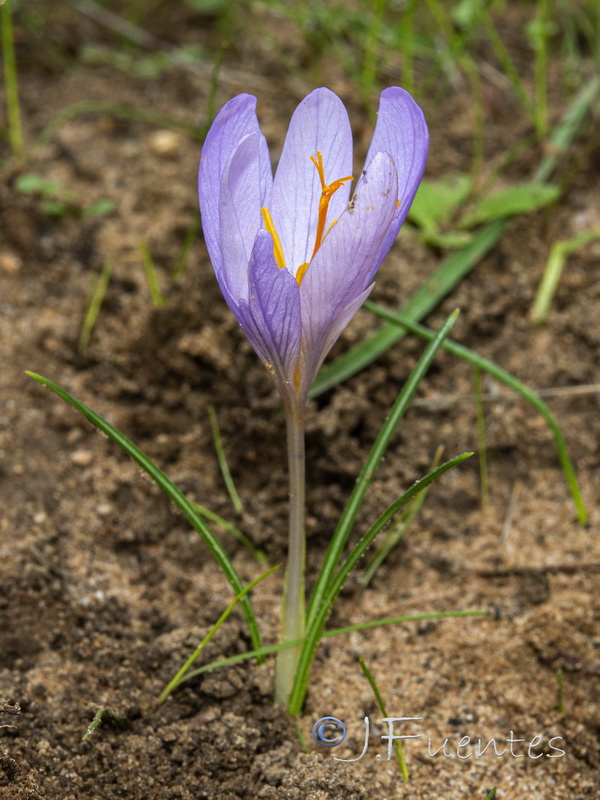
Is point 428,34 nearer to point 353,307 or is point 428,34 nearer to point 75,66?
point 75,66

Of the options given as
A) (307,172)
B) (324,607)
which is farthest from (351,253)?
(324,607)

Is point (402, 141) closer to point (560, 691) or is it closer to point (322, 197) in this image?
point (322, 197)

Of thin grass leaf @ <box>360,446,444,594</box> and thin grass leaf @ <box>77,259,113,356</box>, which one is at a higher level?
thin grass leaf @ <box>77,259,113,356</box>

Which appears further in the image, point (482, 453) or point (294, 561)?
point (482, 453)

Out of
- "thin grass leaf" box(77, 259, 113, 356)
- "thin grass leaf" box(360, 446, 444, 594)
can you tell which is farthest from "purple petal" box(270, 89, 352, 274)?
"thin grass leaf" box(77, 259, 113, 356)

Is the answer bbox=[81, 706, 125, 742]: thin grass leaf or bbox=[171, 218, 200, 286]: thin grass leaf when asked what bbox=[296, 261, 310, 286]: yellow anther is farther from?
bbox=[171, 218, 200, 286]: thin grass leaf

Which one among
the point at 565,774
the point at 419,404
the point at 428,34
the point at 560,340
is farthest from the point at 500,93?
the point at 565,774
